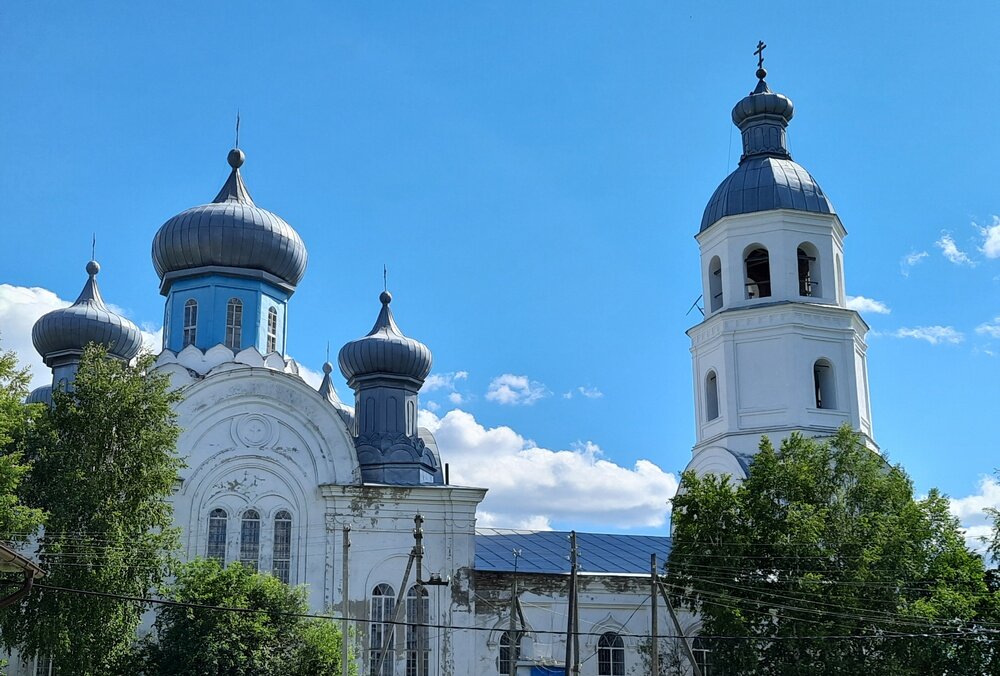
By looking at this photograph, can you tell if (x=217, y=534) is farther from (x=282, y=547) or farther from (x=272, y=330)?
Answer: (x=272, y=330)

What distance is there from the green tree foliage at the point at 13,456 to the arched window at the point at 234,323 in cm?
544

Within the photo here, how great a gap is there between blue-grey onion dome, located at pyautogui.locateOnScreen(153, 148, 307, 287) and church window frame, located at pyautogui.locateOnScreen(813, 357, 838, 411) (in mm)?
10784

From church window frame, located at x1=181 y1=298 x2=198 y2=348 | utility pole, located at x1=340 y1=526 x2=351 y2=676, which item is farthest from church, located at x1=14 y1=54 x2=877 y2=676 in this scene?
utility pole, located at x1=340 y1=526 x2=351 y2=676

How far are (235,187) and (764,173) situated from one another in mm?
10950

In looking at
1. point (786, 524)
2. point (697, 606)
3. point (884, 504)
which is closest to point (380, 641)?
point (697, 606)

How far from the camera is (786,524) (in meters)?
20.8

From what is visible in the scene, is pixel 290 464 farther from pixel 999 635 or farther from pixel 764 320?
pixel 999 635

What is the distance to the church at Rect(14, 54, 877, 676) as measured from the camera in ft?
76.3

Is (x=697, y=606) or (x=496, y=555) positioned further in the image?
(x=496, y=555)

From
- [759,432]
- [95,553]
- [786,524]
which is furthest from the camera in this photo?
[759,432]

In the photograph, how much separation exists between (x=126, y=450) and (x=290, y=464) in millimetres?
3944

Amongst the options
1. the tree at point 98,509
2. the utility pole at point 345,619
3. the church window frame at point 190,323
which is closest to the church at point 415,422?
the church window frame at point 190,323

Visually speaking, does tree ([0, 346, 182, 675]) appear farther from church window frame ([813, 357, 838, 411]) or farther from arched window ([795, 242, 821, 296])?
arched window ([795, 242, 821, 296])

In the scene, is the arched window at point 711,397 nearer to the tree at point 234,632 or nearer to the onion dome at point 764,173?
the onion dome at point 764,173
